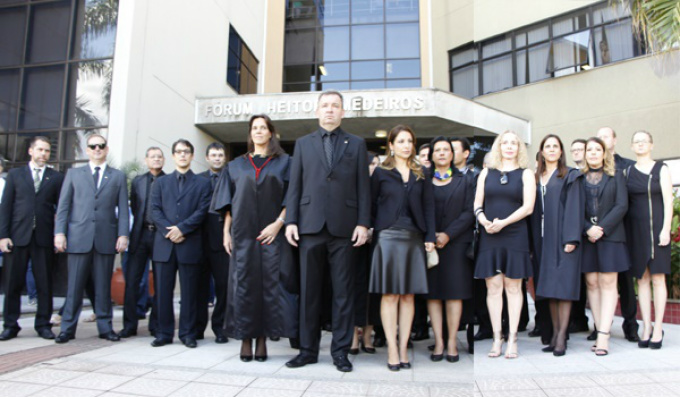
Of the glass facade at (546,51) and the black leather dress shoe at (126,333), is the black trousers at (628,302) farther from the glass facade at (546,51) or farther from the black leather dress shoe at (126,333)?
the glass facade at (546,51)

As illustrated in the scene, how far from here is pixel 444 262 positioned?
170 inches

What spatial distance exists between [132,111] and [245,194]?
7242 millimetres

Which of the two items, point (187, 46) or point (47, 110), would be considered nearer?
point (47, 110)

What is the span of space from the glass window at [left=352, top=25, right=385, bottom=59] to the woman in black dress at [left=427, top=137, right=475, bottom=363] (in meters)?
14.5

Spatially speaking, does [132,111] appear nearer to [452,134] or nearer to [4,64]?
[4,64]

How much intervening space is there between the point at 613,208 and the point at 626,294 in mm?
1227

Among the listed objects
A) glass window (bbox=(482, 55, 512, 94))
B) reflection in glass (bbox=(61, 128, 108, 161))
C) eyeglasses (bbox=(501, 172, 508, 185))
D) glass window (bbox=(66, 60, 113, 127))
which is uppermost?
glass window (bbox=(482, 55, 512, 94))

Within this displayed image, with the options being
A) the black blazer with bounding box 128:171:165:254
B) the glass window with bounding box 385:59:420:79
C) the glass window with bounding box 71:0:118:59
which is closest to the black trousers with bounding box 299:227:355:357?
the black blazer with bounding box 128:171:165:254

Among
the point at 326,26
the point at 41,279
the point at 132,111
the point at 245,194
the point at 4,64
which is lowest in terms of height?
the point at 41,279

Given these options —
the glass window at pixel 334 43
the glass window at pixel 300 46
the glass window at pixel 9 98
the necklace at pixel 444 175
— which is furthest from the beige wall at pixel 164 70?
A: the necklace at pixel 444 175

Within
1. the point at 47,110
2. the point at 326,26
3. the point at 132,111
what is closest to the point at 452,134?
Answer: the point at 326,26

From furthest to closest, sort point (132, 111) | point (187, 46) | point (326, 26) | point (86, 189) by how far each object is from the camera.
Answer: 1. point (326, 26)
2. point (187, 46)
3. point (132, 111)
4. point (86, 189)

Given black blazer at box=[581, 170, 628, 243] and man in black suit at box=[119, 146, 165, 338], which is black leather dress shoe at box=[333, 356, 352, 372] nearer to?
man in black suit at box=[119, 146, 165, 338]

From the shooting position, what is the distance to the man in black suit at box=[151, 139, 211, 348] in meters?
4.77
